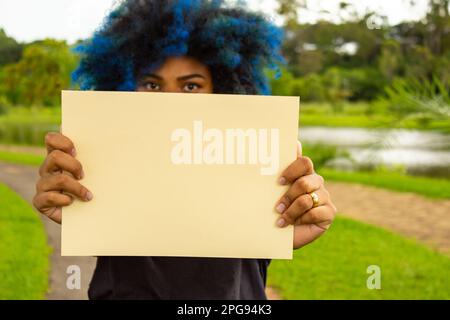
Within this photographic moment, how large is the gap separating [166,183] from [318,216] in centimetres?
37

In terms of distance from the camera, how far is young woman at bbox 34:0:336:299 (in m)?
1.27

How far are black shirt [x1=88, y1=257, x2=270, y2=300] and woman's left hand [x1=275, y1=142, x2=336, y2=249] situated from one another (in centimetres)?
37

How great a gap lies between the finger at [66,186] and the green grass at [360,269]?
3177 millimetres

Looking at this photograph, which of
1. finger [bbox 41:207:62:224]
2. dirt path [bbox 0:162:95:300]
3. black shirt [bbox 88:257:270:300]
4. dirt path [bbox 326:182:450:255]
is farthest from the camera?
dirt path [bbox 326:182:450:255]

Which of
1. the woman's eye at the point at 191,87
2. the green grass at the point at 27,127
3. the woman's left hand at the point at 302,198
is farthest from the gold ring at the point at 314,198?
the green grass at the point at 27,127

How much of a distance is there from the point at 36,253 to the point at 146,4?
387cm

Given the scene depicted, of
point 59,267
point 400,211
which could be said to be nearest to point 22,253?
point 59,267

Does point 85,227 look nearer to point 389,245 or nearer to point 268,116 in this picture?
point 268,116

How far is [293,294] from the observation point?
4.25 meters

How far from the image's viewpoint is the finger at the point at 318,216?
132cm

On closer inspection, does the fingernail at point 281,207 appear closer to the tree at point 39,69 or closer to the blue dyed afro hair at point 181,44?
the blue dyed afro hair at point 181,44

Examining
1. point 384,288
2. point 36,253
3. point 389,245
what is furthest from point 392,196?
point 36,253

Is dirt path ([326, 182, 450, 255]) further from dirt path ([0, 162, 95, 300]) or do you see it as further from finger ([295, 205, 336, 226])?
finger ([295, 205, 336, 226])
